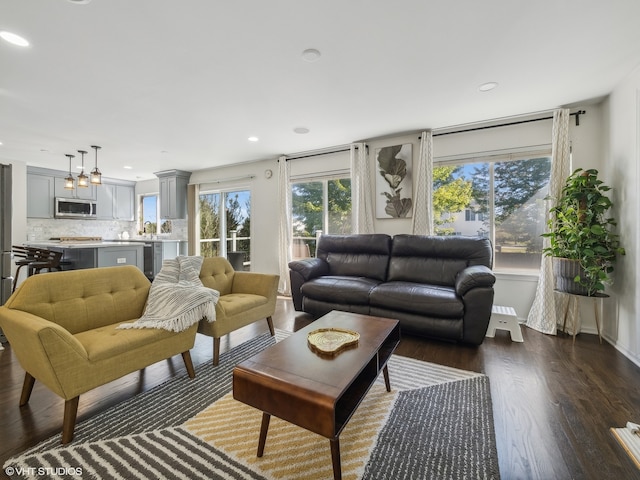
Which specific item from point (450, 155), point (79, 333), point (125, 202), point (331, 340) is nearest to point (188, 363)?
point (79, 333)

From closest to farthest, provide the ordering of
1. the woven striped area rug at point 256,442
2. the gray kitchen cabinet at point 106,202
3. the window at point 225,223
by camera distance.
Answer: the woven striped area rug at point 256,442 → the window at point 225,223 → the gray kitchen cabinet at point 106,202

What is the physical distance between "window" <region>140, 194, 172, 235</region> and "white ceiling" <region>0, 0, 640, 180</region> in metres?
3.27

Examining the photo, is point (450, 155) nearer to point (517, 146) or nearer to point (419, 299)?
point (517, 146)

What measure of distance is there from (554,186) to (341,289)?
260cm

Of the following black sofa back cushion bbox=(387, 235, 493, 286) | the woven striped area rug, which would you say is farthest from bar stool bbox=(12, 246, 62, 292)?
black sofa back cushion bbox=(387, 235, 493, 286)

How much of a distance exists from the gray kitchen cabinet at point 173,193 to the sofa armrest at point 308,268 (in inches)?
149

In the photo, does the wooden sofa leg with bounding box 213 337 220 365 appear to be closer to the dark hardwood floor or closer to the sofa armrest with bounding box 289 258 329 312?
the dark hardwood floor

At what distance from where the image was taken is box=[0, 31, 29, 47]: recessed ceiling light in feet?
6.22

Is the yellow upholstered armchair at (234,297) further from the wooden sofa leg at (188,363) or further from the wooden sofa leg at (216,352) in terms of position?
the wooden sofa leg at (188,363)

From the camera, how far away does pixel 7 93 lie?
8.88 ft

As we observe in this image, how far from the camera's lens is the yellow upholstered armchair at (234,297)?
7.74 feet

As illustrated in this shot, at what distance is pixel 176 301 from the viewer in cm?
212

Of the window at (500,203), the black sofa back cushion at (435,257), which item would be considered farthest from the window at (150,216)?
the window at (500,203)

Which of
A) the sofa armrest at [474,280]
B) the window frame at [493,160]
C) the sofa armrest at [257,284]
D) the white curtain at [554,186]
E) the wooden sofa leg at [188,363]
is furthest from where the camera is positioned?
the window frame at [493,160]
